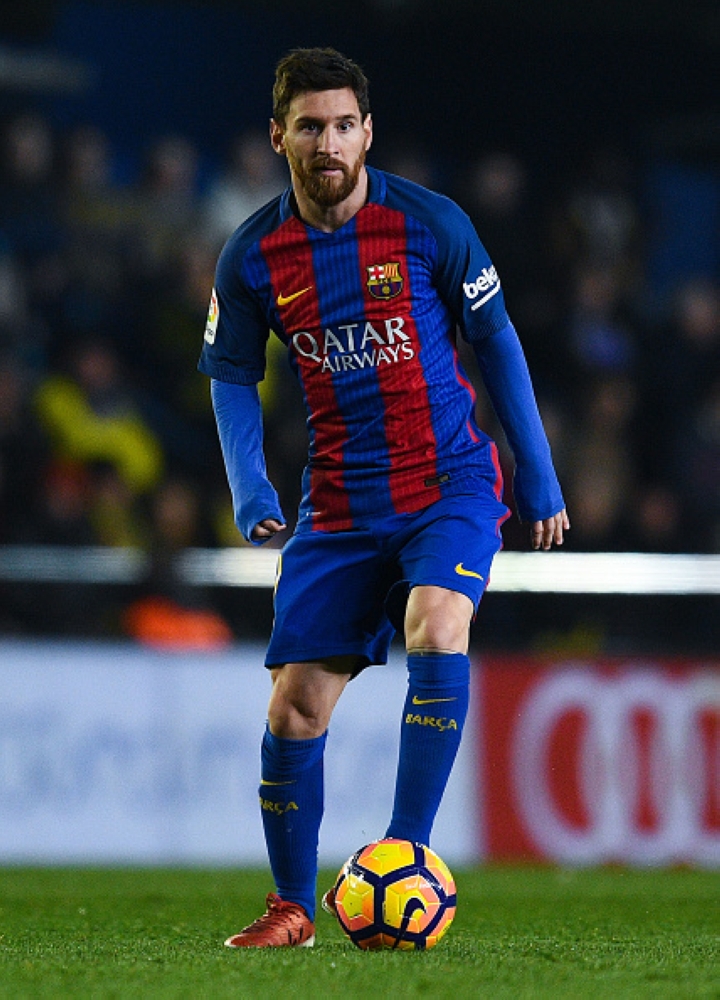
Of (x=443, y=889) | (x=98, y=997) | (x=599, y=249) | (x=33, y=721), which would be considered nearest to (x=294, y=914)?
(x=443, y=889)

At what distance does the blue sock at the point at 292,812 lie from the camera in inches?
176

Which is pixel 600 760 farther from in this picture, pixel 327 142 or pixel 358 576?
pixel 327 142

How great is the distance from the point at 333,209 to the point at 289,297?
25 centimetres

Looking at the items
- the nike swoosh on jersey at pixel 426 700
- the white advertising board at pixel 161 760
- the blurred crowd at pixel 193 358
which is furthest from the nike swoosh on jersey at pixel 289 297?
the blurred crowd at pixel 193 358

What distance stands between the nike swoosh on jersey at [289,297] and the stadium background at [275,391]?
4.73 meters

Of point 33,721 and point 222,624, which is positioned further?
point 222,624

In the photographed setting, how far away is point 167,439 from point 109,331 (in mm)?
779

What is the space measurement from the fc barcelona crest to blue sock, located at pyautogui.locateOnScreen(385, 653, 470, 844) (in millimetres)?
924

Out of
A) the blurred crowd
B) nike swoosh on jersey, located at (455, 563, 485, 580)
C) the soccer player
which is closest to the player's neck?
the soccer player

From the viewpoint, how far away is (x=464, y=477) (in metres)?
4.47

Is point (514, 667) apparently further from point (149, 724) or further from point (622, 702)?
point (149, 724)

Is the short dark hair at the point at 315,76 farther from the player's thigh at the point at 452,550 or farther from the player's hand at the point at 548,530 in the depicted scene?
the player's hand at the point at 548,530

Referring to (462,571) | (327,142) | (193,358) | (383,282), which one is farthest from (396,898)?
(193,358)

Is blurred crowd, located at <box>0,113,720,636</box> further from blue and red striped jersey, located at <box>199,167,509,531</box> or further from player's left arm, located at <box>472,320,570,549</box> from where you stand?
blue and red striped jersey, located at <box>199,167,509,531</box>
